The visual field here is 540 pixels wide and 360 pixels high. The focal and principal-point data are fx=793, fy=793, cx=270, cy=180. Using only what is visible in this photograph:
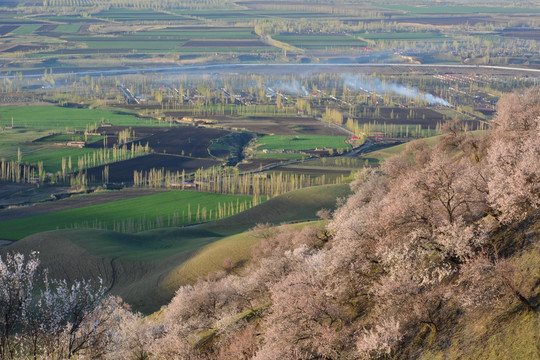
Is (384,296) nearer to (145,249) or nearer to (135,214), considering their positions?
(145,249)

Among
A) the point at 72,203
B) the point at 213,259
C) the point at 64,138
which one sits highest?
the point at 213,259

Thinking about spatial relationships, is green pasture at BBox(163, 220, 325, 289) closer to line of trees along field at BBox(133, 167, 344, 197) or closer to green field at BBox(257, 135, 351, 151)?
line of trees along field at BBox(133, 167, 344, 197)

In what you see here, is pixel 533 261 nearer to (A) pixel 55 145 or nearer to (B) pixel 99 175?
(B) pixel 99 175

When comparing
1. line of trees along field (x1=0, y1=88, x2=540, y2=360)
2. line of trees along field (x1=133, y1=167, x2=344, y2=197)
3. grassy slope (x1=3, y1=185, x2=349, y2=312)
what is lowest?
line of trees along field (x1=133, y1=167, x2=344, y2=197)

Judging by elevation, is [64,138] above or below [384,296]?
below

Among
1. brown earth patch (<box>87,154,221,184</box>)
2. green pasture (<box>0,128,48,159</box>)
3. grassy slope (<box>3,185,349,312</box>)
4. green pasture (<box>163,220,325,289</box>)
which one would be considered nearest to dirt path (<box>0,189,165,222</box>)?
brown earth patch (<box>87,154,221,184</box>)

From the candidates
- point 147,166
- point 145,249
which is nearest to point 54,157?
point 147,166

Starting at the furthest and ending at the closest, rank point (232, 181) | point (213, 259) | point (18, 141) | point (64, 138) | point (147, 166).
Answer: point (64, 138), point (18, 141), point (147, 166), point (232, 181), point (213, 259)

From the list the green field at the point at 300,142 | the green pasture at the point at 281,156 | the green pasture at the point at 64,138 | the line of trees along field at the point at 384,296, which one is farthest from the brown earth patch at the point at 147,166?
the line of trees along field at the point at 384,296
